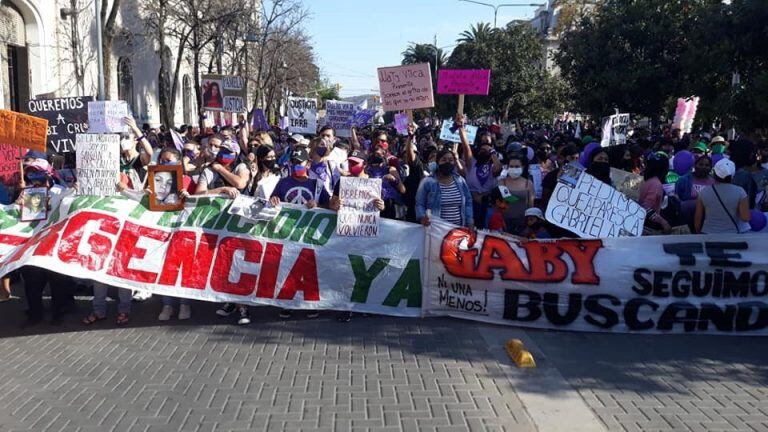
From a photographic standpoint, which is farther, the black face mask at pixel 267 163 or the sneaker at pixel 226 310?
the black face mask at pixel 267 163

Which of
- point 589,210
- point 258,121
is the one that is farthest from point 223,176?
point 258,121

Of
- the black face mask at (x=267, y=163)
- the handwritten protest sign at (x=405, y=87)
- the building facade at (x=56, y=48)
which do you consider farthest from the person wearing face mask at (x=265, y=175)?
the building facade at (x=56, y=48)

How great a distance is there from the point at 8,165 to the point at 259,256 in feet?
11.2

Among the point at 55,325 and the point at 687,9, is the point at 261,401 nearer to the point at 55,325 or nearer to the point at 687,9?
the point at 55,325

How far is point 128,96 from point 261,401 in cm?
2695

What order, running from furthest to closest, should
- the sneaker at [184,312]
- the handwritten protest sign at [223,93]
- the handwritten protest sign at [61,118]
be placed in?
the handwritten protest sign at [223,93] < the handwritten protest sign at [61,118] < the sneaker at [184,312]

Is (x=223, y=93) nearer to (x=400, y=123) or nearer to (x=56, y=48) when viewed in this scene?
(x=400, y=123)

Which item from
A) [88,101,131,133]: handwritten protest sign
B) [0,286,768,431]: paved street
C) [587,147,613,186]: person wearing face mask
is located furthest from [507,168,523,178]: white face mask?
[88,101,131,133]: handwritten protest sign

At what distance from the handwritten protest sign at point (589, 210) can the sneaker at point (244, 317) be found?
125 inches

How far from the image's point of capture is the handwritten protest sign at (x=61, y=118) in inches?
346

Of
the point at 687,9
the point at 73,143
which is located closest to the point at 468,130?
the point at 73,143

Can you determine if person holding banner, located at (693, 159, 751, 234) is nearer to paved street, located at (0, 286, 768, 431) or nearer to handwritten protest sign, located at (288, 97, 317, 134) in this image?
paved street, located at (0, 286, 768, 431)

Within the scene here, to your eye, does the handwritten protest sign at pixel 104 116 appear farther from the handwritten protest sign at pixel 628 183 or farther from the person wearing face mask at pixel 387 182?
the handwritten protest sign at pixel 628 183

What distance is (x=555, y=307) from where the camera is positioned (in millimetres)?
6730
